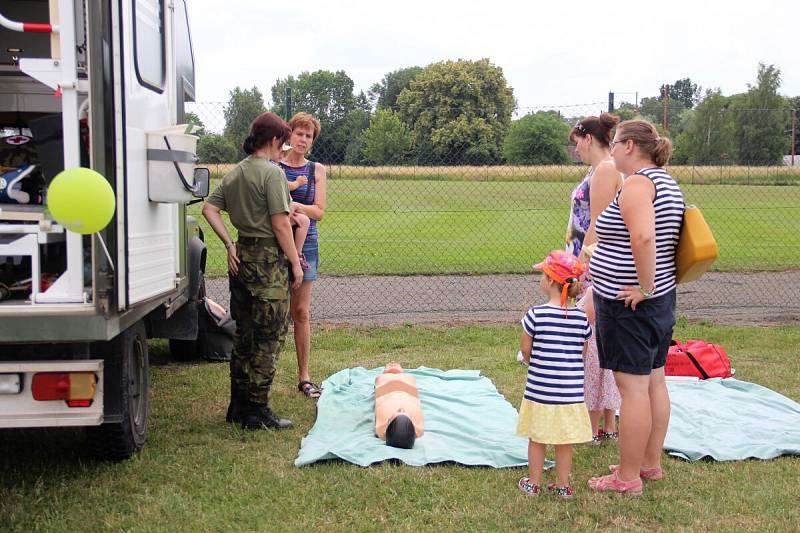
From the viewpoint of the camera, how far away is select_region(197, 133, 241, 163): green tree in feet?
28.9

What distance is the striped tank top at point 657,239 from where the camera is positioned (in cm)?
408

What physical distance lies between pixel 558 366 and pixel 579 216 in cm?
143

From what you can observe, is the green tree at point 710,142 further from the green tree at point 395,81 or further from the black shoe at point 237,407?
the green tree at point 395,81

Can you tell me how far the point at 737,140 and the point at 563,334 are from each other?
364 inches

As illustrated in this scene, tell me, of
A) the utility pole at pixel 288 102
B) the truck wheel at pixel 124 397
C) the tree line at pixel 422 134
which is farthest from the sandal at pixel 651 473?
the utility pole at pixel 288 102

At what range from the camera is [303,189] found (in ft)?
19.6

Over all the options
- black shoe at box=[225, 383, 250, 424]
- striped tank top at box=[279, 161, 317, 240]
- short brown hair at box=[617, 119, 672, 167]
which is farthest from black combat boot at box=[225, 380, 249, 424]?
short brown hair at box=[617, 119, 672, 167]

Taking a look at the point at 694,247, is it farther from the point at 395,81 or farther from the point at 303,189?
the point at 395,81

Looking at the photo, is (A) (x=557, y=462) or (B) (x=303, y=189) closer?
(A) (x=557, y=462)

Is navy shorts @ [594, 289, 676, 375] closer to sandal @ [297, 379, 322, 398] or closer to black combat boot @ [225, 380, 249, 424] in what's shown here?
black combat boot @ [225, 380, 249, 424]

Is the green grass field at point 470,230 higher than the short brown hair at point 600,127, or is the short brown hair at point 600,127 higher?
the short brown hair at point 600,127

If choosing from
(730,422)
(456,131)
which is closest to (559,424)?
(730,422)

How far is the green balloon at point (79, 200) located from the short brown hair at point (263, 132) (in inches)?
78.3

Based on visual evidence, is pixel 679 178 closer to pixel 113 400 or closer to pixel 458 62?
pixel 113 400
